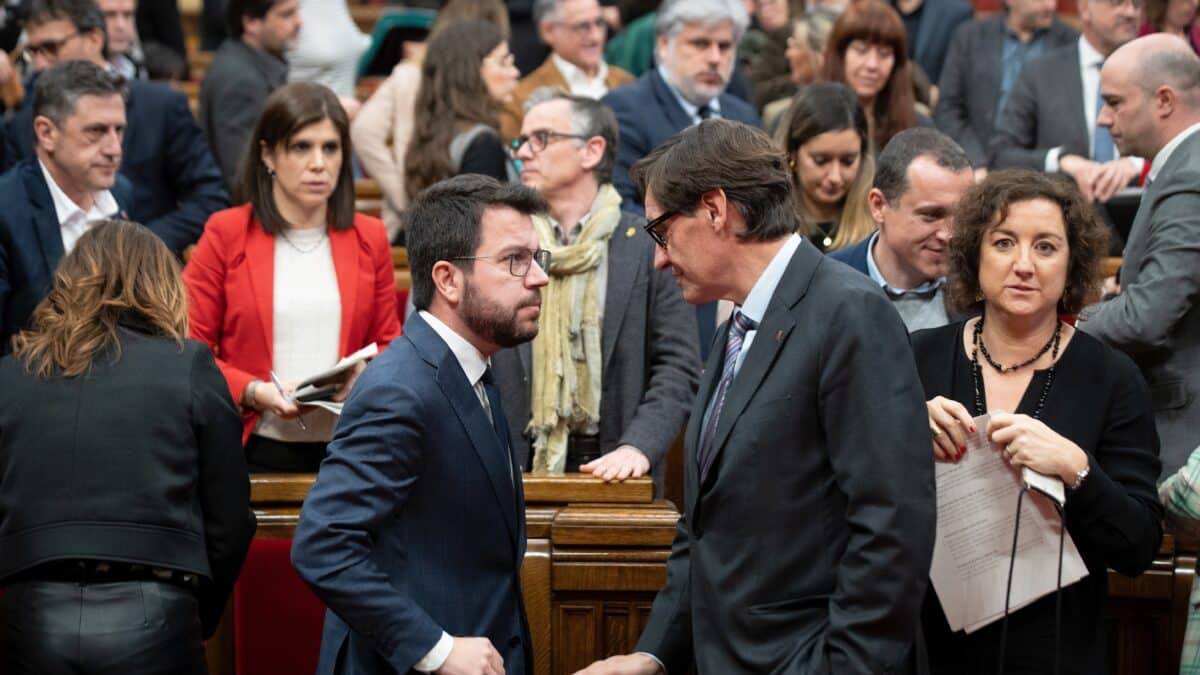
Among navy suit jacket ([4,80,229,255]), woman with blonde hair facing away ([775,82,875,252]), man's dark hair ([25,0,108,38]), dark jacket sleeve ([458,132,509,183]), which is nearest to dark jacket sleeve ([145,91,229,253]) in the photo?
navy suit jacket ([4,80,229,255])

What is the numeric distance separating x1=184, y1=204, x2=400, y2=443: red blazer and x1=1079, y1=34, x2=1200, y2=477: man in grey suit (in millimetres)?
1702

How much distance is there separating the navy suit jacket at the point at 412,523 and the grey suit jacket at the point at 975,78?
3747mm

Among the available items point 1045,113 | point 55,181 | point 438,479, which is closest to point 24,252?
point 55,181

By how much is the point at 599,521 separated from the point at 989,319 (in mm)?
846

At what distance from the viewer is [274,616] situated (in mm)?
3232

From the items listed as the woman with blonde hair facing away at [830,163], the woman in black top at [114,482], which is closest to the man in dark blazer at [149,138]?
the woman with blonde hair facing away at [830,163]

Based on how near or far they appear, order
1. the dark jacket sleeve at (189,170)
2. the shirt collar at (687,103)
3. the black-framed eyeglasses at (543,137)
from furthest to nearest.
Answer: the shirt collar at (687,103) < the dark jacket sleeve at (189,170) < the black-framed eyeglasses at (543,137)

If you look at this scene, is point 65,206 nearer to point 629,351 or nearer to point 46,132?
point 46,132

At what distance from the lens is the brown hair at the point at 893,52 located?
16.6 ft

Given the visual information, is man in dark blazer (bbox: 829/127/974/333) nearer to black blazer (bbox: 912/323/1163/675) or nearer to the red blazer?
black blazer (bbox: 912/323/1163/675)

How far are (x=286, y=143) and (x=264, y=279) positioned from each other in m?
0.36

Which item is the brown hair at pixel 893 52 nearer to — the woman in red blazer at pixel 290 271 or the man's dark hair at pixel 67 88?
the woman in red blazer at pixel 290 271

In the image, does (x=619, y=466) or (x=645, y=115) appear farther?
(x=645, y=115)

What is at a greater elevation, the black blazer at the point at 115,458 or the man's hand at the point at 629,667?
the black blazer at the point at 115,458
